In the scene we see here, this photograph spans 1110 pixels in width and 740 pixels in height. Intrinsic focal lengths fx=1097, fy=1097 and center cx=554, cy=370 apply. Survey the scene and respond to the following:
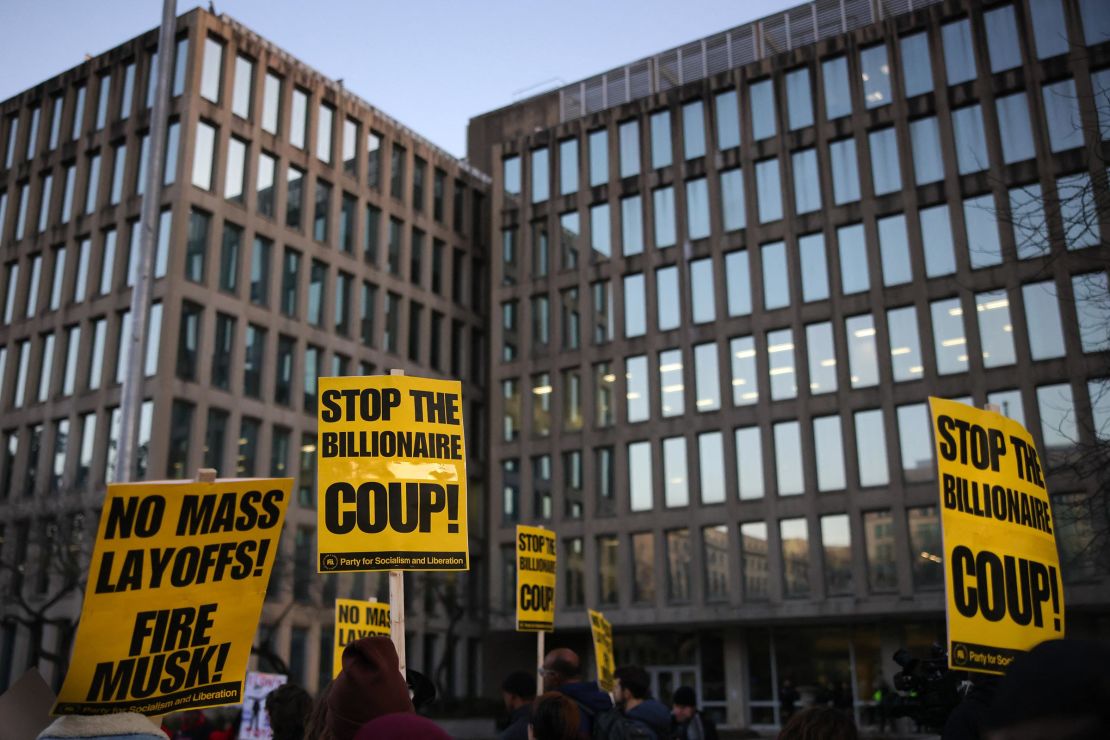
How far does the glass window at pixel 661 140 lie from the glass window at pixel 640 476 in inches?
509

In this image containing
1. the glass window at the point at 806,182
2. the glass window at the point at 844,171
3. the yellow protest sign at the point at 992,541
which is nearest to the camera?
the yellow protest sign at the point at 992,541

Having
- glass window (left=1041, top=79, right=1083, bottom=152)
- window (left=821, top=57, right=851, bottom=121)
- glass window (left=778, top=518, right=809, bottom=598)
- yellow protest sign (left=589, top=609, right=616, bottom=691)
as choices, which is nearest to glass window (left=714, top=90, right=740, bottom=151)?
window (left=821, top=57, right=851, bottom=121)

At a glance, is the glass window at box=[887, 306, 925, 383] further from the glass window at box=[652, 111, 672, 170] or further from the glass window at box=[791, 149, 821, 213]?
the glass window at box=[652, 111, 672, 170]

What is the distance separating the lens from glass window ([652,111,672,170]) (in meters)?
50.0

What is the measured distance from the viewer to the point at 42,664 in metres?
41.5

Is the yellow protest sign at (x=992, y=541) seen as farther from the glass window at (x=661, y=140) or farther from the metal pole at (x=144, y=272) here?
the glass window at (x=661, y=140)

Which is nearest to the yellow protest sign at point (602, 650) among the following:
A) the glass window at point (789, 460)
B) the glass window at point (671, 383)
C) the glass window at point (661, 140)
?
the glass window at point (789, 460)

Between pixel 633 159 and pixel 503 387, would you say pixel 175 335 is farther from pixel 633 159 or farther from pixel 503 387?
pixel 633 159

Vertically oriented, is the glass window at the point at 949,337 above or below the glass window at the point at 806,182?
below

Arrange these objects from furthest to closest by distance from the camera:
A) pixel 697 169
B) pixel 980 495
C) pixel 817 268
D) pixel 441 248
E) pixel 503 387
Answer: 1. pixel 441 248
2. pixel 503 387
3. pixel 697 169
4. pixel 817 268
5. pixel 980 495

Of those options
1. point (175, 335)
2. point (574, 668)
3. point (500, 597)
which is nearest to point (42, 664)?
point (175, 335)

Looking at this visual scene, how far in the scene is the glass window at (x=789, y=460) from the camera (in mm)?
43219

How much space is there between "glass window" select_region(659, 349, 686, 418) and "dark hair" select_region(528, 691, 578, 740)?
4102 centimetres

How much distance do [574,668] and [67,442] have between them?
A: 132ft
